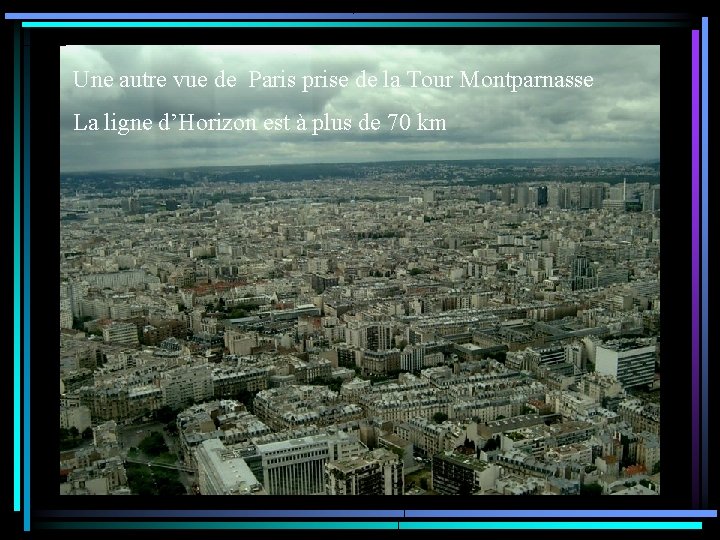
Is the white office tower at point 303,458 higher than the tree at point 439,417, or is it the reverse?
the tree at point 439,417
